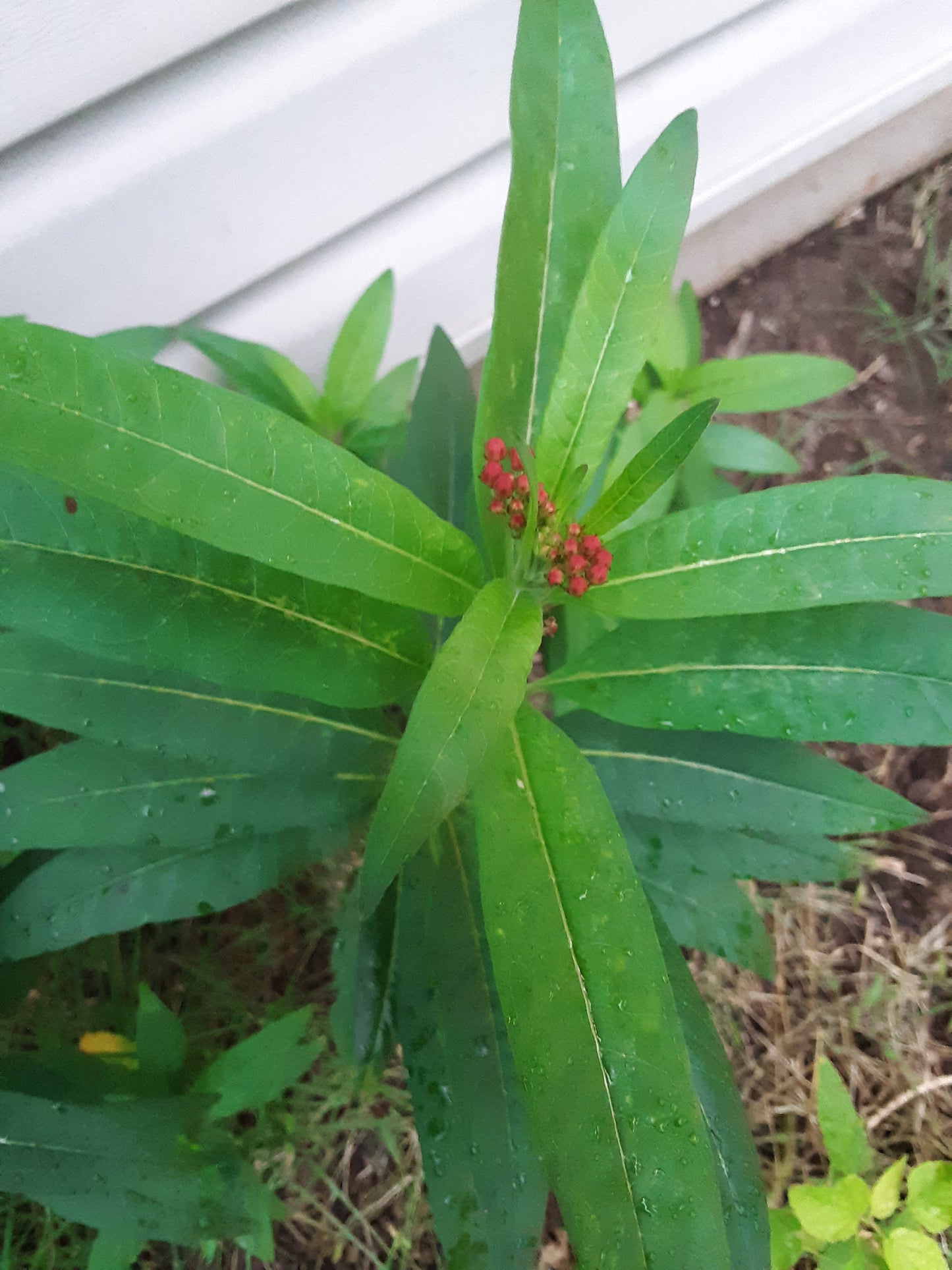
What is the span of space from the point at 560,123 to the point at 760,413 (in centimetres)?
130

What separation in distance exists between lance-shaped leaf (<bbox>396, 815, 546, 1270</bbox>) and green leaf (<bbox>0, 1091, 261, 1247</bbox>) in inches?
8.5

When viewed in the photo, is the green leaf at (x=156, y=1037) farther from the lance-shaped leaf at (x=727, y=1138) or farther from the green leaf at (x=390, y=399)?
the green leaf at (x=390, y=399)

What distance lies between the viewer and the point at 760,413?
73.5 inches

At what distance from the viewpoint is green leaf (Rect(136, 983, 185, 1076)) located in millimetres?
1008

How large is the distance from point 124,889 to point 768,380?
119 centimetres

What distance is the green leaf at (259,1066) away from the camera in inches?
39.7

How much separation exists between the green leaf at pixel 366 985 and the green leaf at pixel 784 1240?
2.28 feet

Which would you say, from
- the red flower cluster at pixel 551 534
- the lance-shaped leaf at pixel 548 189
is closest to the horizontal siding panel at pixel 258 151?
the lance-shaped leaf at pixel 548 189

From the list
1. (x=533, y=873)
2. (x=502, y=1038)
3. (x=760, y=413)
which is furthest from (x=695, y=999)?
(x=760, y=413)

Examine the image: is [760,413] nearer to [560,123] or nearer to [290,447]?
[560,123]

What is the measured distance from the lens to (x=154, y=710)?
84cm

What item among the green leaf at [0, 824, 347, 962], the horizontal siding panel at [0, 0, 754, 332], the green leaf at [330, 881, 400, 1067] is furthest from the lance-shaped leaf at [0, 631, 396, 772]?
the horizontal siding panel at [0, 0, 754, 332]

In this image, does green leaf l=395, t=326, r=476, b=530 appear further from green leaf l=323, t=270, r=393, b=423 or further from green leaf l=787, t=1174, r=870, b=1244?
green leaf l=787, t=1174, r=870, b=1244

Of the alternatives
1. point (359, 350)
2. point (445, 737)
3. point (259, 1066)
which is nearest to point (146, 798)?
point (259, 1066)
